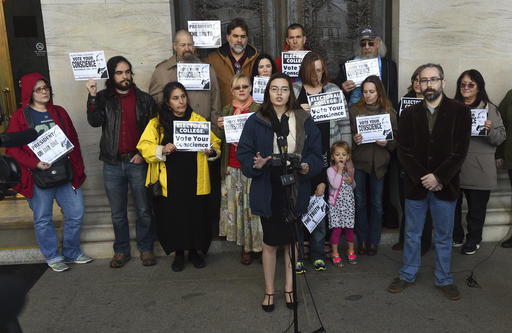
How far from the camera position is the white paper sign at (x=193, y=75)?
5305 mm

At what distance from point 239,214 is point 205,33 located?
2.15 meters

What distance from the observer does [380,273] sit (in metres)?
5.09

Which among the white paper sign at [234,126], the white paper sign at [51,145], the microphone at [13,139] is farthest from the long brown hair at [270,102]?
the white paper sign at [51,145]

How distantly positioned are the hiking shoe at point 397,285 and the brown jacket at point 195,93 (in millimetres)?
2572

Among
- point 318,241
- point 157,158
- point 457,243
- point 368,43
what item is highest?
point 368,43

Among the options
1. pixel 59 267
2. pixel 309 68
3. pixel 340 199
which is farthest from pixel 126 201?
pixel 309 68

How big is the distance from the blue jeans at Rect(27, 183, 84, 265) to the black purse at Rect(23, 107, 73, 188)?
0.45ft

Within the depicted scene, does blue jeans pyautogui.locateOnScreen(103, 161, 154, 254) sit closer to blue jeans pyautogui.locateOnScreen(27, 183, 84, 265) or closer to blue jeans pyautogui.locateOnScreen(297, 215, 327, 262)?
blue jeans pyautogui.locateOnScreen(27, 183, 84, 265)

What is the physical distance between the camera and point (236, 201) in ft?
17.4

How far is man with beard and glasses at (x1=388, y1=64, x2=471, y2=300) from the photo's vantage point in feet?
14.0

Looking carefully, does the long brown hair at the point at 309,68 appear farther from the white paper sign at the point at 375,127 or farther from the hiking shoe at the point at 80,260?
the hiking shoe at the point at 80,260

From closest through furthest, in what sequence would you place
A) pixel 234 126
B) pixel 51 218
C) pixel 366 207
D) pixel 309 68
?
pixel 234 126 → pixel 309 68 → pixel 51 218 → pixel 366 207

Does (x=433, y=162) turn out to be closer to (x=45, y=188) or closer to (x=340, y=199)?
(x=340, y=199)

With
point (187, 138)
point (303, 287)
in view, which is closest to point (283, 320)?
point (303, 287)
